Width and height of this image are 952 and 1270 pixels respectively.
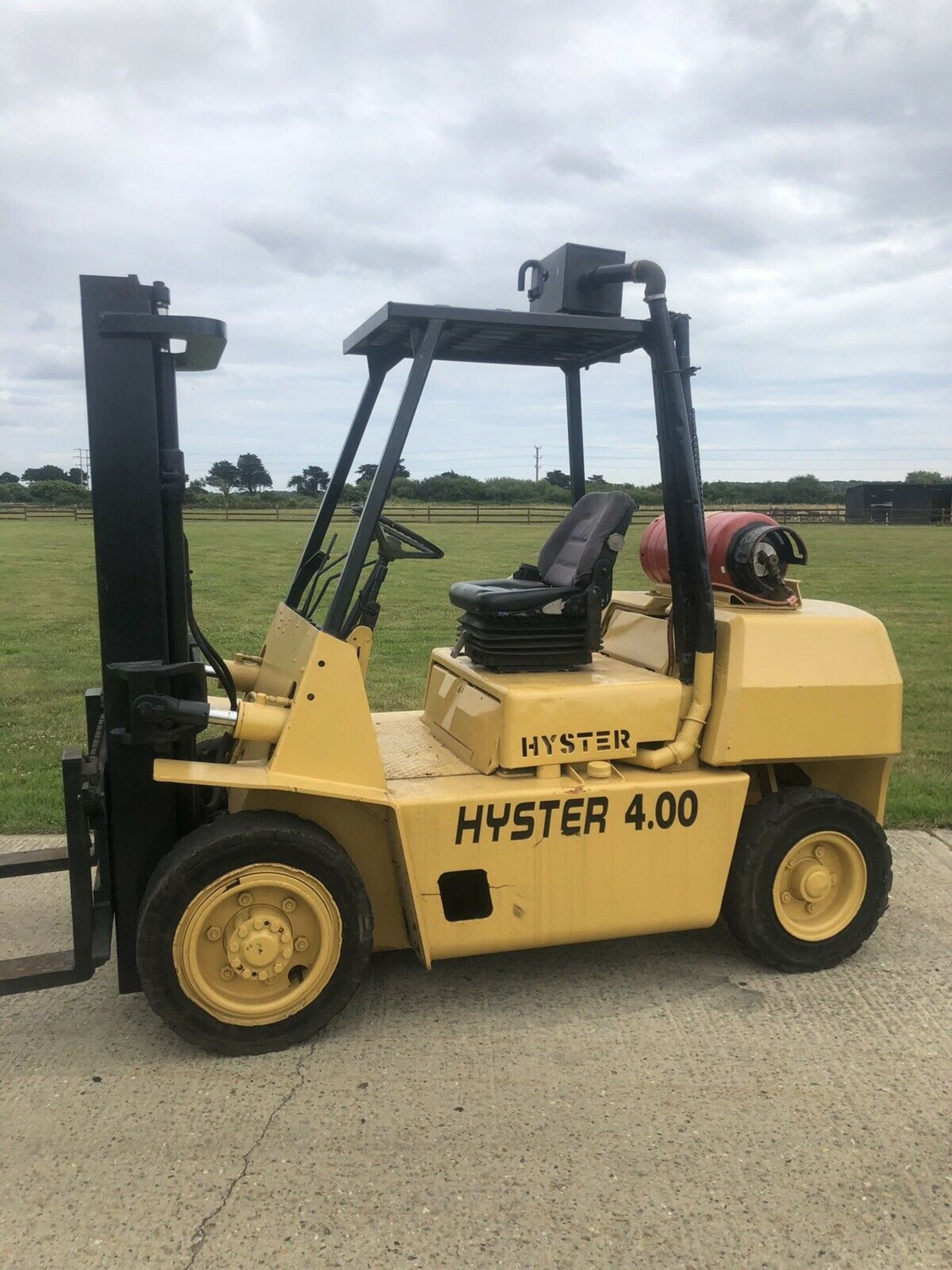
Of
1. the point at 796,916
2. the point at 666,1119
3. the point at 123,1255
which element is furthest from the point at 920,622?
the point at 123,1255

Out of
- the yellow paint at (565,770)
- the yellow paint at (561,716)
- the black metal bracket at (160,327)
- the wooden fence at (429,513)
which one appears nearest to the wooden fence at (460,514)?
the wooden fence at (429,513)

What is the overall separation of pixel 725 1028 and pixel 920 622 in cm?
1407

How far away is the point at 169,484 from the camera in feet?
12.3

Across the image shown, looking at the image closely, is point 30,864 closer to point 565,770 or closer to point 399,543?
point 399,543

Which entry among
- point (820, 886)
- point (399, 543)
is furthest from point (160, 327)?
point (820, 886)

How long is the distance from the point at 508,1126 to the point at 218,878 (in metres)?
1.27

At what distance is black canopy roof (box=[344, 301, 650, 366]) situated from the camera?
3.87 m

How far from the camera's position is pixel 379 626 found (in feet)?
50.1

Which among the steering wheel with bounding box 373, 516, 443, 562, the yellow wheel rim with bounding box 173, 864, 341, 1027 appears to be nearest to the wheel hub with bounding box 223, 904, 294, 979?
the yellow wheel rim with bounding box 173, 864, 341, 1027

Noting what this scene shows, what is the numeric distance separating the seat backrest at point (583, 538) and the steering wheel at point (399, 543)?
654 mm

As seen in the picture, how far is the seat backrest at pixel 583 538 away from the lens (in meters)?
4.41

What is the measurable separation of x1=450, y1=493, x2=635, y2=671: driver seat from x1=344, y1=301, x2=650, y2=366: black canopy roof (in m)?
0.72

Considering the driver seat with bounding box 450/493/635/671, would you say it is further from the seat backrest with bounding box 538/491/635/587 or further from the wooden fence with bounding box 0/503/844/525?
the wooden fence with bounding box 0/503/844/525

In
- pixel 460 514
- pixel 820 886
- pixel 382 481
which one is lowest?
pixel 820 886
